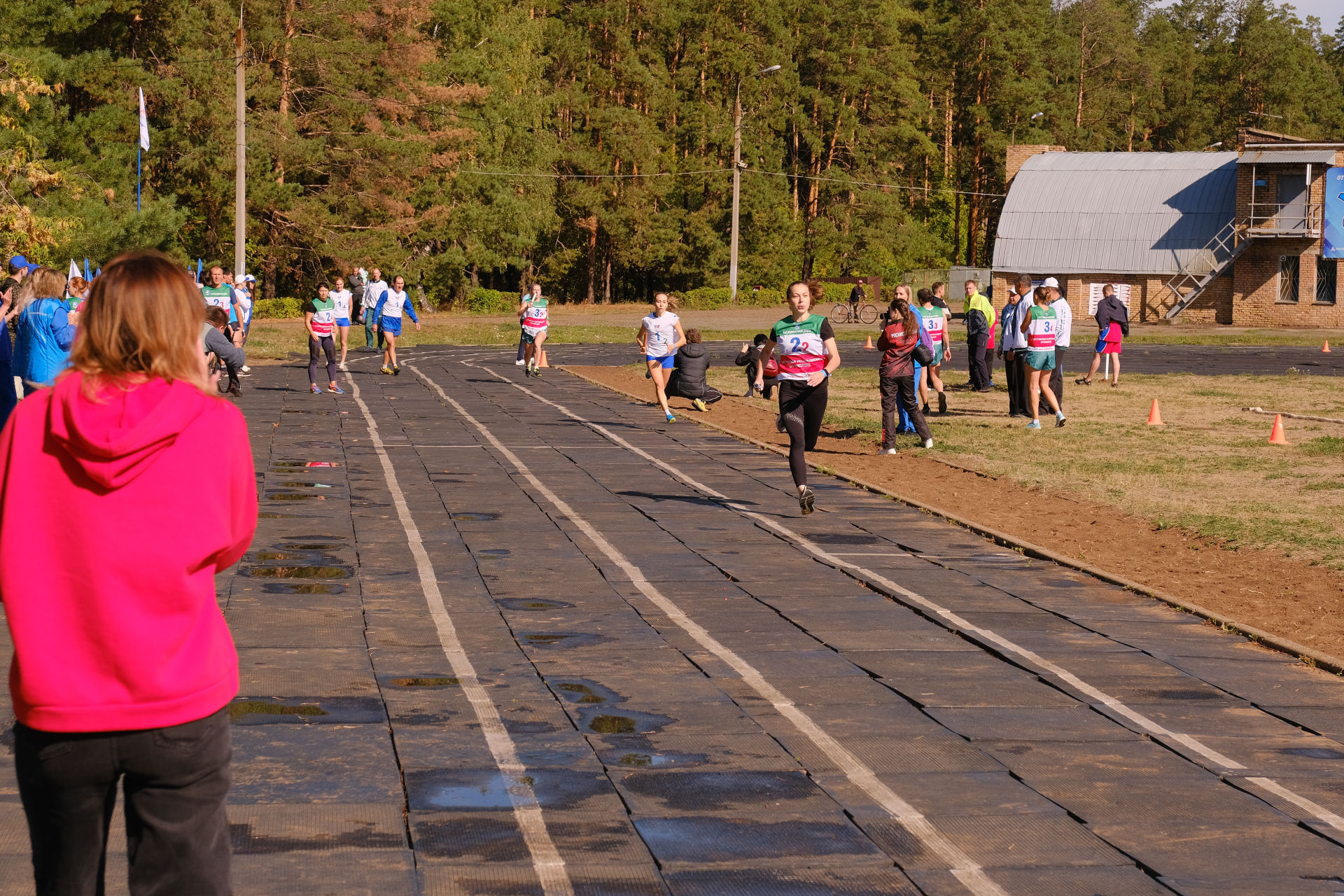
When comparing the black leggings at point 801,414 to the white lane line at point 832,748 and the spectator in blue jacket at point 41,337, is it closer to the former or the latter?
the white lane line at point 832,748

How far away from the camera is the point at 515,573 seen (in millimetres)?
10156

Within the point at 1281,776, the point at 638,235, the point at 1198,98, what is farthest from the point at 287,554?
the point at 1198,98

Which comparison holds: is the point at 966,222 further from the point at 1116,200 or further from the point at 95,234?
the point at 95,234

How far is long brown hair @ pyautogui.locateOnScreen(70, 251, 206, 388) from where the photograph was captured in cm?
315

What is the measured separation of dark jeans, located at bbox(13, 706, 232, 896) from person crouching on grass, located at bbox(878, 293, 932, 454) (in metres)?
14.5

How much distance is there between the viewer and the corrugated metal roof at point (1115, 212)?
205ft

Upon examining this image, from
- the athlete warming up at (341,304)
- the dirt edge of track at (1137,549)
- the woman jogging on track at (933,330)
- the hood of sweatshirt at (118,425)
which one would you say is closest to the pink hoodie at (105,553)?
the hood of sweatshirt at (118,425)

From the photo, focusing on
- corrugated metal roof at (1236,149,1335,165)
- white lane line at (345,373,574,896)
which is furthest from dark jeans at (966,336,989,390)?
corrugated metal roof at (1236,149,1335,165)

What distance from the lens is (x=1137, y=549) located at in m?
11.7

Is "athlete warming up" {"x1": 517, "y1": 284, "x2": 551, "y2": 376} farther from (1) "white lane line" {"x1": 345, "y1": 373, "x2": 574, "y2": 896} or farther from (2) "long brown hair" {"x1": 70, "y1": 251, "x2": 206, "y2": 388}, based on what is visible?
(2) "long brown hair" {"x1": 70, "y1": 251, "x2": 206, "y2": 388}

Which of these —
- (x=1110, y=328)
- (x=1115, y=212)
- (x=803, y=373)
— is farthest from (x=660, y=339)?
(x=1115, y=212)

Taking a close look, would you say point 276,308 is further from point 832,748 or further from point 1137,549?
point 832,748

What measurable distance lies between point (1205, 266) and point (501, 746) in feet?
196

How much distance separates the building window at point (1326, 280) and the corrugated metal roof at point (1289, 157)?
370 centimetres
